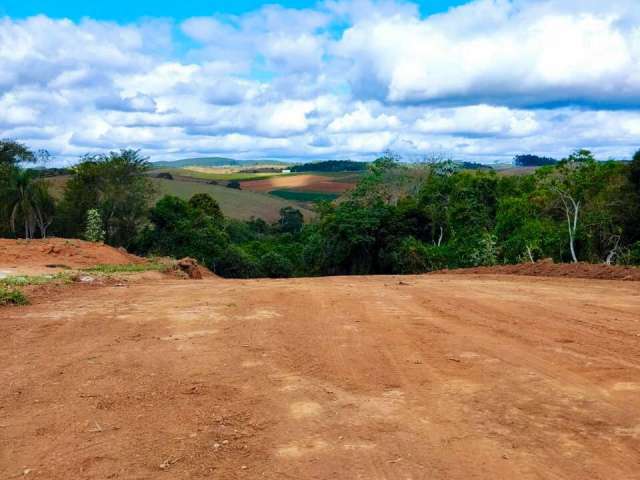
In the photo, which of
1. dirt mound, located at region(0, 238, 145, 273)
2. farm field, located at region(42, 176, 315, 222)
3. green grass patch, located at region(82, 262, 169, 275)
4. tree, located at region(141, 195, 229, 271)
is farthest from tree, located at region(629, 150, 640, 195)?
farm field, located at region(42, 176, 315, 222)

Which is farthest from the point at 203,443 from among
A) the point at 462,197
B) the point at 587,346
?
the point at 462,197

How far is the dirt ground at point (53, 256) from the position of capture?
57.2 feet

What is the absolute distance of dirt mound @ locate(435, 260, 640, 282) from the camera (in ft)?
44.7

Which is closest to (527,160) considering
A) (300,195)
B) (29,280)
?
(300,195)

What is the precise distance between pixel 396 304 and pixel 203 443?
5.85 meters

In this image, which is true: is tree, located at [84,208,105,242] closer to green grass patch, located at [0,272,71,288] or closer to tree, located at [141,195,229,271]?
tree, located at [141,195,229,271]

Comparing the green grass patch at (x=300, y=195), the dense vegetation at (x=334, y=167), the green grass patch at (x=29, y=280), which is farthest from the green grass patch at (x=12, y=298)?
the dense vegetation at (x=334, y=167)

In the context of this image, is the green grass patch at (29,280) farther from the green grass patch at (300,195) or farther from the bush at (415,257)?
the green grass patch at (300,195)

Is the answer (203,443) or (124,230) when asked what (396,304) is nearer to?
(203,443)

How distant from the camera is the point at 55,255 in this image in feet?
65.6

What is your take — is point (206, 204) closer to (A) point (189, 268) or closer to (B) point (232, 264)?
(B) point (232, 264)

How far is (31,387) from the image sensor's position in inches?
208

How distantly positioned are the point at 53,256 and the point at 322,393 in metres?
17.4

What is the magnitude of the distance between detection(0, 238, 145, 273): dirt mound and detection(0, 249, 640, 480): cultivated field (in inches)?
387
